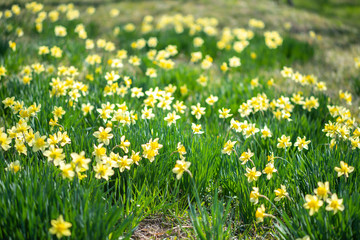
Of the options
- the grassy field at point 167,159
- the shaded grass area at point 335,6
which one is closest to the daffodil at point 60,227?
the grassy field at point 167,159

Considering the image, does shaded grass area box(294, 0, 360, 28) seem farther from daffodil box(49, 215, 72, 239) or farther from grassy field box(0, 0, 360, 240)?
daffodil box(49, 215, 72, 239)

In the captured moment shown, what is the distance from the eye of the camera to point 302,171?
2.03 meters

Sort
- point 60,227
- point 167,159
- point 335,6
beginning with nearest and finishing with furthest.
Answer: point 60,227
point 167,159
point 335,6

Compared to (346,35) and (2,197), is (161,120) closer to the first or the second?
(2,197)

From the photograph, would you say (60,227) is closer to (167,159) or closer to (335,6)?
(167,159)

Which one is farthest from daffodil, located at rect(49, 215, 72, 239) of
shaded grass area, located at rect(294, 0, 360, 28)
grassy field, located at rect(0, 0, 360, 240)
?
shaded grass area, located at rect(294, 0, 360, 28)

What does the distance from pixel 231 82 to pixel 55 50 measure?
2139 mm

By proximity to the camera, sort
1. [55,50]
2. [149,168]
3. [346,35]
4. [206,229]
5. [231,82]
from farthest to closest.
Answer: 1. [346,35]
2. [231,82]
3. [55,50]
4. [149,168]
5. [206,229]

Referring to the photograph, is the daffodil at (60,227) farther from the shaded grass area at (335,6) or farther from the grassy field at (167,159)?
the shaded grass area at (335,6)

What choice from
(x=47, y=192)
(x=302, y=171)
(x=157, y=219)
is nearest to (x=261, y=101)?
(x=302, y=171)

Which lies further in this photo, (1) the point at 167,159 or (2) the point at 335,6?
(2) the point at 335,6

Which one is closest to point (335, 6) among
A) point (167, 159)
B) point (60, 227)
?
point (167, 159)

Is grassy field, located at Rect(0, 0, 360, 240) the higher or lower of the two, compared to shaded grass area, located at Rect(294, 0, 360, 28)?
lower

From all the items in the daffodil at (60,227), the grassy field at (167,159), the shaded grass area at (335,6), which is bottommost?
the daffodil at (60,227)
